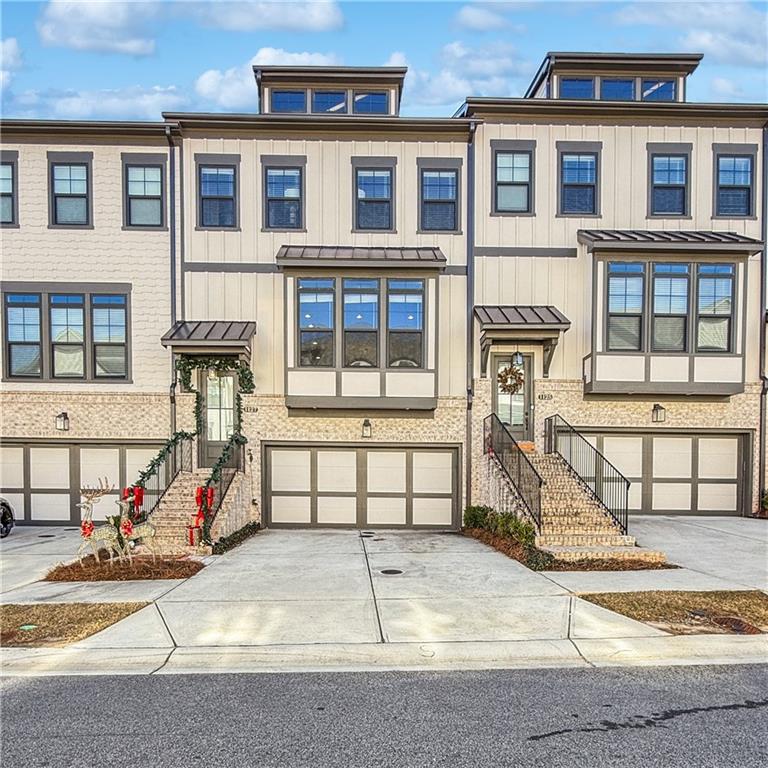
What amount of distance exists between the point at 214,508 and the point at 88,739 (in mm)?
7026

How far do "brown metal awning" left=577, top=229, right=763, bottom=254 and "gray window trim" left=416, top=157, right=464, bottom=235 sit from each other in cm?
307

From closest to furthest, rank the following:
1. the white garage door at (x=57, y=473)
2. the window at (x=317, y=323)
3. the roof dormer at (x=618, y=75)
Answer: the window at (x=317, y=323)
the white garage door at (x=57, y=473)
the roof dormer at (x=618, y=75)

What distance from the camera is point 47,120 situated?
13.5 metres

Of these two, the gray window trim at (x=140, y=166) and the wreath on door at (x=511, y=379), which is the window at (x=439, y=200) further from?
the gray window trim at (x=140, y=166)

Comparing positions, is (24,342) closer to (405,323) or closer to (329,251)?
(329,251)

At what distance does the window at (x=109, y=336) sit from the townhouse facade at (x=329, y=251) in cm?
4

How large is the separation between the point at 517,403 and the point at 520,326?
7.20 feet

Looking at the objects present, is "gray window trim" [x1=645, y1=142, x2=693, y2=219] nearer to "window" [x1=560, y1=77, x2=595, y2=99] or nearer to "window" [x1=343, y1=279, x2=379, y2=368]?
"window" [x1=560, y1=77, x2=595, y2=99]

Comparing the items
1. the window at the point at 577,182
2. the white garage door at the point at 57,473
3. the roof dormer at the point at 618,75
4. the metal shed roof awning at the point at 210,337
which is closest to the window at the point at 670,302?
the window at the point at 577,182

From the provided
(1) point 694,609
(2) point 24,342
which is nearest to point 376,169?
(2) point 24,342

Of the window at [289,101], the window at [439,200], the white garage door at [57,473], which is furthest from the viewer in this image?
the window at [289,101]

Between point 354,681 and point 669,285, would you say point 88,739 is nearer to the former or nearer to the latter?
point 354,681

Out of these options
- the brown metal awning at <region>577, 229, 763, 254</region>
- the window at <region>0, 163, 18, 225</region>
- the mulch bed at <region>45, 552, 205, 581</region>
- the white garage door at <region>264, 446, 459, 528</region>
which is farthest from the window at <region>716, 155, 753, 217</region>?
the window at <region>0, 163, 18, 225</region>

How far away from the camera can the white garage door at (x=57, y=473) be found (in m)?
14.1
